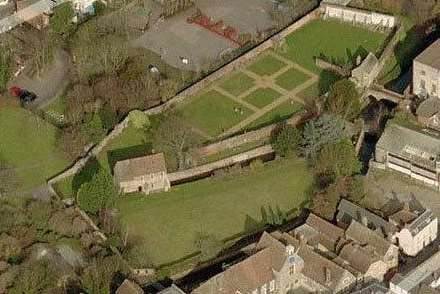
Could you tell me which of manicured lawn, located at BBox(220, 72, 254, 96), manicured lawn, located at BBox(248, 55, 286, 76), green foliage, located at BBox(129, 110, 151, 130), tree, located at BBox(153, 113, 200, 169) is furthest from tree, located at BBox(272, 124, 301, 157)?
manicured lawn, located at BBox(248, 55, 286, 76)

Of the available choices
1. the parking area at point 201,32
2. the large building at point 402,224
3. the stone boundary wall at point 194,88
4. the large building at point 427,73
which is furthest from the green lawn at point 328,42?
the large building at point 402,224

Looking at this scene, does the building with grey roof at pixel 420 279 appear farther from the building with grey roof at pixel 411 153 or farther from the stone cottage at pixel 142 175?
the stone cottage at pixel 142 175

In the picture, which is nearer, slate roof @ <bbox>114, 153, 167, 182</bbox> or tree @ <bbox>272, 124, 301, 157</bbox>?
slate roof @ <bbox>114, 153, 167, 182</bbox>

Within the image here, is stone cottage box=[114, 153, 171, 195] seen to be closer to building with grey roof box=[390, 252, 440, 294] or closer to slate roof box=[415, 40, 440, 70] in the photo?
building with grey roof box=[390, 252, 440, 294]

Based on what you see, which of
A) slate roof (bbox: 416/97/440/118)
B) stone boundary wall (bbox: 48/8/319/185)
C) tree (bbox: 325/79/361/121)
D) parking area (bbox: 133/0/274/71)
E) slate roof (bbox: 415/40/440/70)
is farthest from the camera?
parking area (bbox: 133/0/274/71)

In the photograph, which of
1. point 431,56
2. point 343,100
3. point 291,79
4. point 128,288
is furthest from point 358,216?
point 291,79

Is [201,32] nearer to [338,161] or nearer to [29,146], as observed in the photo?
[29,146]
